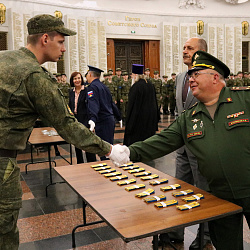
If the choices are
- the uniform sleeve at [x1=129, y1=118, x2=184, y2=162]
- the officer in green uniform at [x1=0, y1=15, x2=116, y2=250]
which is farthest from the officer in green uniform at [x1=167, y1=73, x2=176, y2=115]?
the officer in green uniform at [x1=0, y1=15, x2=116, y2=250]

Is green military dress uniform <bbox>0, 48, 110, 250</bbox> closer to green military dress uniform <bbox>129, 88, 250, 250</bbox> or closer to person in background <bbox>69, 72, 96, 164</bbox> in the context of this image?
green military dress uniform <bbox>129, 88, 250, 250</bbox>

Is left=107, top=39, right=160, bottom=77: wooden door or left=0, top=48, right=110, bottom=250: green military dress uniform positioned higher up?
left=107, top=39, right=160, bottom=77: wooden door

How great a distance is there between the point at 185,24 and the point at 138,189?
56.8ft

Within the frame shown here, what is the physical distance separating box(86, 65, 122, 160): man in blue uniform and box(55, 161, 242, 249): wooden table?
9.00ft

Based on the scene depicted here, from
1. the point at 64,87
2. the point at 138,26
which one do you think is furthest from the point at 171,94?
the point at 64,87

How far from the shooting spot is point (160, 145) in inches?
102

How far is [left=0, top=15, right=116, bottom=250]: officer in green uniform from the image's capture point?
1947 mm

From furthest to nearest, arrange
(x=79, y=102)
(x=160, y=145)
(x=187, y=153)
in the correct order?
(x=79, y=102), (x=187, y=153), (x=160, y=145)

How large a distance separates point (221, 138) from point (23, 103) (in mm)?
1265

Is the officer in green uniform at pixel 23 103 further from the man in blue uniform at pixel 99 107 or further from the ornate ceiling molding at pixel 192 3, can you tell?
the ornate ceiling molding at pixel 192 3

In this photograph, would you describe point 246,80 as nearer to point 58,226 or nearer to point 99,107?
point 99,107

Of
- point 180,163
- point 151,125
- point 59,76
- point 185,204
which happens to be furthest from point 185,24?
point 185,204

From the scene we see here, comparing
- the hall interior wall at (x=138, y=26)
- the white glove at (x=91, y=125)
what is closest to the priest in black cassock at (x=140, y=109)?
the white glove at (x=91, y=125)

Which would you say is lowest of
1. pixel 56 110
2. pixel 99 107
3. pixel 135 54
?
pixel 99 107
